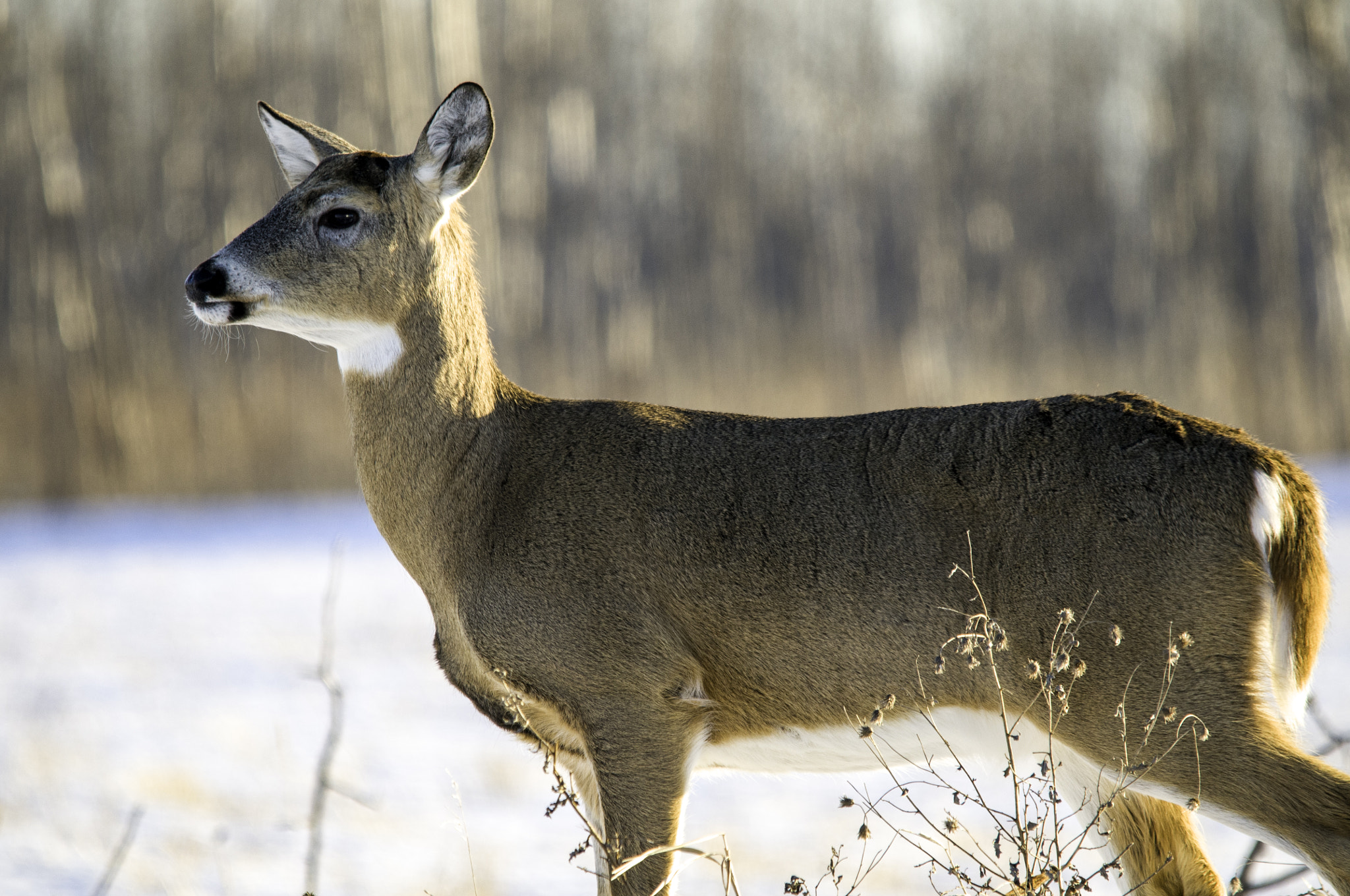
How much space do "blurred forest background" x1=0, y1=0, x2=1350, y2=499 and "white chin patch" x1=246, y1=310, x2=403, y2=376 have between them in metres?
11.7

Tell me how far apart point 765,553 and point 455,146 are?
160cm

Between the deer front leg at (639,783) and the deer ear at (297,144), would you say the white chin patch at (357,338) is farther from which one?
the deer front leg at (639,783)

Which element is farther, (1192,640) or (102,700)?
(102,700)

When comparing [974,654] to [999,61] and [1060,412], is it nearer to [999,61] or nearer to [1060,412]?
[1060,412]

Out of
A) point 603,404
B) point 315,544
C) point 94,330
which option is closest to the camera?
point 603,404

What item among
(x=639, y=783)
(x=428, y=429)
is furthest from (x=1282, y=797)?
(x=428, y=429)

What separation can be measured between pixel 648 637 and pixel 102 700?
599cm

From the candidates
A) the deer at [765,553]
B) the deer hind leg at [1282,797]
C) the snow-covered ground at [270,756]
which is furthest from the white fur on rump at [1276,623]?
the snow-covered ground at [270,756]

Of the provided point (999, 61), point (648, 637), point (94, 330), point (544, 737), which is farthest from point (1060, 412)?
point (999, 61)

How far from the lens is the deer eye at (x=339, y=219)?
3875 millimetres

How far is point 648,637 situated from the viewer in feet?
11.3

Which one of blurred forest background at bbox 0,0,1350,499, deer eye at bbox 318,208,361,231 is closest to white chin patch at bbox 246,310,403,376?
deer eye at bbox 318,208,361,231

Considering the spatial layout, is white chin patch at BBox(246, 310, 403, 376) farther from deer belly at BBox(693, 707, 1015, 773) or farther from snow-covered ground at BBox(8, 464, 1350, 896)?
deer belly at BBox(693, 707, 1015, 773)

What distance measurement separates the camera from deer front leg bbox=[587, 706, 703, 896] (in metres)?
3.36
